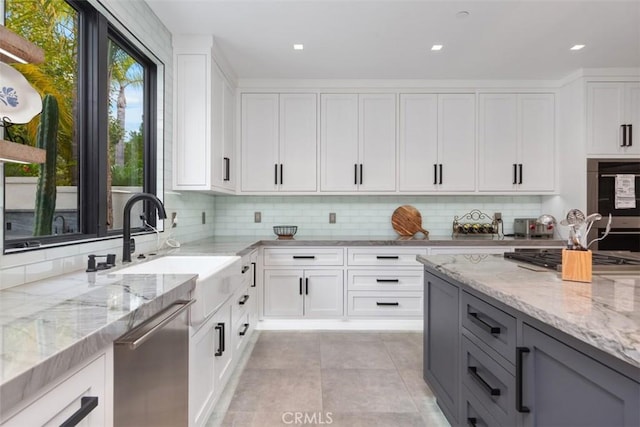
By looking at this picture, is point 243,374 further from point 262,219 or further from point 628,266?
point 628,266

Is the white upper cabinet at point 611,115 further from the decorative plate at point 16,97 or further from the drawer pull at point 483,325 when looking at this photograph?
the decorative plate at point 16,97

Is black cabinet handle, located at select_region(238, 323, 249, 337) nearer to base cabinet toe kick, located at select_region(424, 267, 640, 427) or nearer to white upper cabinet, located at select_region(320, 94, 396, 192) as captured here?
base cabinet toe kick, located at select_region(424, 267, 640, 427)

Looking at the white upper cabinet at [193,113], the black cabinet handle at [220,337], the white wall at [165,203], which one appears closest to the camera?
the white wall at [165,203]

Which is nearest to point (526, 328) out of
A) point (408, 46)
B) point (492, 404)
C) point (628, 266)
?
point (492, 404)

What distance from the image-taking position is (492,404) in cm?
132

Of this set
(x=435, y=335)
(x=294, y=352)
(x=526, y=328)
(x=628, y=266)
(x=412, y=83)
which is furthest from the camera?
(x=412, y=83)

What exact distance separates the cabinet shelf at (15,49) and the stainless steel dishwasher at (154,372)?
1.01 metres

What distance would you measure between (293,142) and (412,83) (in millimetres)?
1421

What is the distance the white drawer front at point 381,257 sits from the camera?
3.38 metres

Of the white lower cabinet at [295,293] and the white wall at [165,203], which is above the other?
the white wall at [165,203]

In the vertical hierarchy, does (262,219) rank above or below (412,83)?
below

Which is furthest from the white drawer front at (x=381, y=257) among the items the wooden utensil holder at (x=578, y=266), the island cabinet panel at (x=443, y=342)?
the wooden utensil holder at (x=578, y=266)

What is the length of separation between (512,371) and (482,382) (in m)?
0.22

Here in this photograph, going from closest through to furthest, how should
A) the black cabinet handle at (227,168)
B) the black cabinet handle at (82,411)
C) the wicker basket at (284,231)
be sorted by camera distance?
the black cabinet handle at (82,411)
the black cabinet handle at (227,168)
the wicker basket at (284,231)
